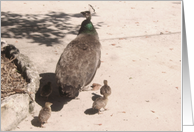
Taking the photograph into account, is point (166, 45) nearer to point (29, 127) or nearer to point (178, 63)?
point (178, 63)

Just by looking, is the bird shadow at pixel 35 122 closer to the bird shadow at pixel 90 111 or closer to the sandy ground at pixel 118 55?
the sandy ground at pixel 118 55

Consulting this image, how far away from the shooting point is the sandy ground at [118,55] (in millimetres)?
4867

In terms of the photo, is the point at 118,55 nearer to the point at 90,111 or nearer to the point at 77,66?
the point at 77,66

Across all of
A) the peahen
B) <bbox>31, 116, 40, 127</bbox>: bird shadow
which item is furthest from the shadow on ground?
<bbox>31, 116, 40, 127</bbox>: bird shadow

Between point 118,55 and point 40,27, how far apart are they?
11.2 feet

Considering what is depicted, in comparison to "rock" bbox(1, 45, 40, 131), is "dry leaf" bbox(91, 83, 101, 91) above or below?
below

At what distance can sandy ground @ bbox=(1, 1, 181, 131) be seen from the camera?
16.0ft

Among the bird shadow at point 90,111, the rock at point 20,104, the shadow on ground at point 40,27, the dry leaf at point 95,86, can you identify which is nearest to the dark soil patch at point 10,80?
the rock at point 20,104

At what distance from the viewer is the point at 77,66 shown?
504 centimetres

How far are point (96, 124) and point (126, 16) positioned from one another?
7.09 meters

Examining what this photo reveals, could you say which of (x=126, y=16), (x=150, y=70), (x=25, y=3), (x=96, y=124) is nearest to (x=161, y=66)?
(x=150, y=70)

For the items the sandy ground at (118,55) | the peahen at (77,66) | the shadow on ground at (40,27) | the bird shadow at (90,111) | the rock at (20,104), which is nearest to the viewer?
the rock at (20,104)

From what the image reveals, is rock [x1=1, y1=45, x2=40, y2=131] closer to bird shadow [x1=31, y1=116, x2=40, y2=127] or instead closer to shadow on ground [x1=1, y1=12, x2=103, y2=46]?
bird shadow [x1=31, y1=116, x2=40, y2=127]

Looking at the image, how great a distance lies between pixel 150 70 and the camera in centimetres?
671
